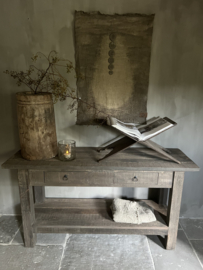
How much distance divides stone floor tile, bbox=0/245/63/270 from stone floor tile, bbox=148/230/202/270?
77 centimetres

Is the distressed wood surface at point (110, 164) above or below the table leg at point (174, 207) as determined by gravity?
above

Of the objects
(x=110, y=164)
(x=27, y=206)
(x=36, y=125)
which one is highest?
(x=36, y=125)

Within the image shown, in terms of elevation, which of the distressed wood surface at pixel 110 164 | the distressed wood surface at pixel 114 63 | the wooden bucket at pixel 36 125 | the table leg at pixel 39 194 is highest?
the distressed wood surface at pixel 114 63

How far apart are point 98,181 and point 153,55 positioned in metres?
1.13

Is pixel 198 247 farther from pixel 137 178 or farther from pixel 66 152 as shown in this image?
pixel 66 152

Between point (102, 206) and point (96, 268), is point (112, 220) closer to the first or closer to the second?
point (102, 206)

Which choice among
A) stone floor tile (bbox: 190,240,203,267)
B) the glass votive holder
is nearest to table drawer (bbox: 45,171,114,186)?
the glass votive holder

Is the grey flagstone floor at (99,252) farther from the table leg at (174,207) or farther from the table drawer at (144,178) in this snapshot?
the table drawer at (144,178)

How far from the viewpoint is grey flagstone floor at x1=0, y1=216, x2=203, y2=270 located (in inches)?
59.9

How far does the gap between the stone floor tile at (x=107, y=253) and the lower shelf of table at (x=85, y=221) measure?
6.3 inches

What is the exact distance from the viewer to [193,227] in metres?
1.92

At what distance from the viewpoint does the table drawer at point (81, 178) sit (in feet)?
5.00

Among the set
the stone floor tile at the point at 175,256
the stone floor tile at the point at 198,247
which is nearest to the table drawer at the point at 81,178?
the stone floor tile at the point at 175,256

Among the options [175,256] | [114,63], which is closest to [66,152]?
[114,63]
